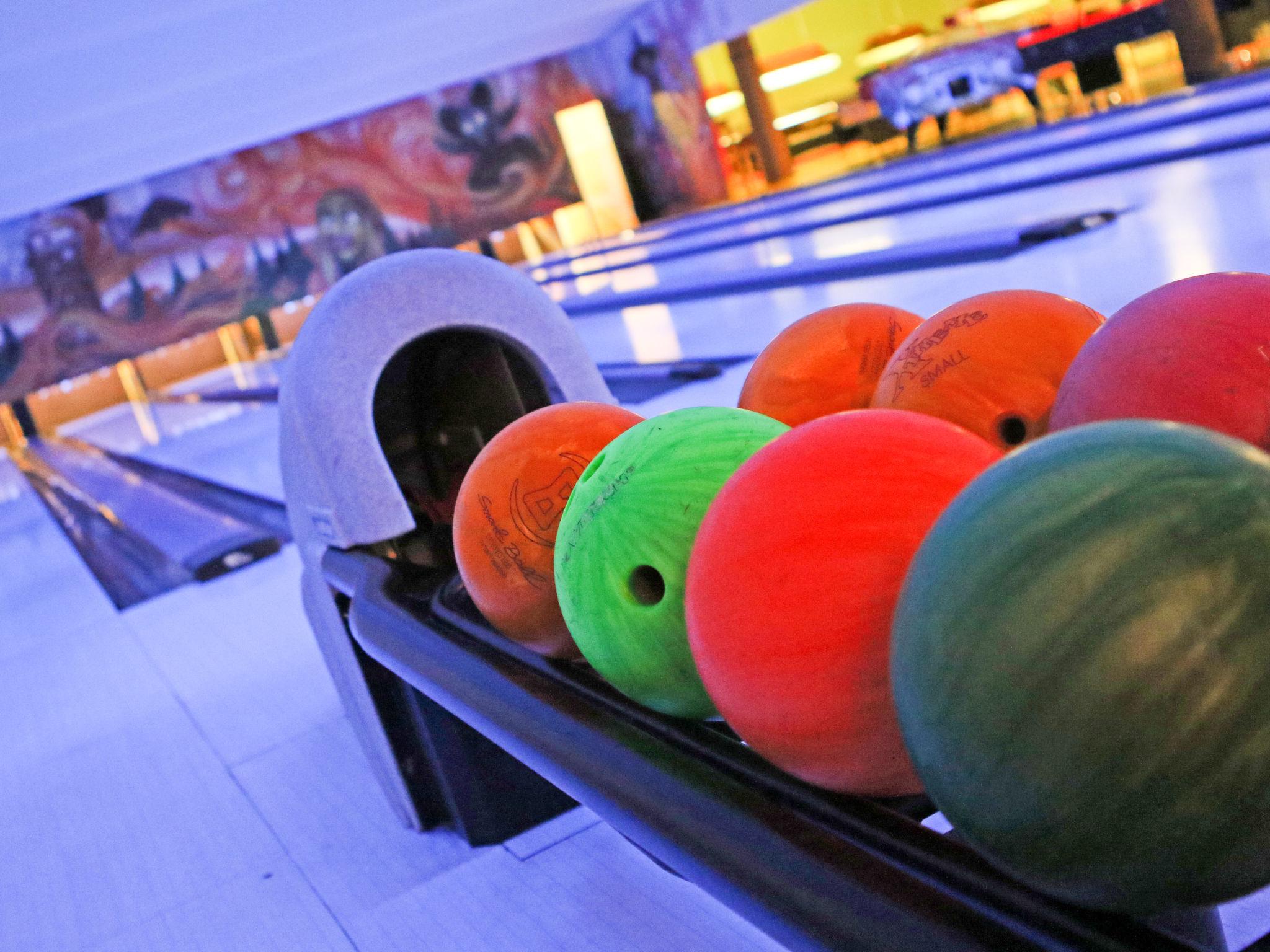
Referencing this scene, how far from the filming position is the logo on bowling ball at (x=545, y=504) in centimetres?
107

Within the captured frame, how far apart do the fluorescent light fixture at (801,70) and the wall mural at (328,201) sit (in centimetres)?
176

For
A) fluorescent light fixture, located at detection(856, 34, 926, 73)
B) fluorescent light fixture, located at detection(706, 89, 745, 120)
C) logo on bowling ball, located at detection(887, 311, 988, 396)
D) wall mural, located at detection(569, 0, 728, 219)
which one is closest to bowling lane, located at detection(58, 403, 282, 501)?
logo on bowling ball, located at detection(887, 311, 988, 396)

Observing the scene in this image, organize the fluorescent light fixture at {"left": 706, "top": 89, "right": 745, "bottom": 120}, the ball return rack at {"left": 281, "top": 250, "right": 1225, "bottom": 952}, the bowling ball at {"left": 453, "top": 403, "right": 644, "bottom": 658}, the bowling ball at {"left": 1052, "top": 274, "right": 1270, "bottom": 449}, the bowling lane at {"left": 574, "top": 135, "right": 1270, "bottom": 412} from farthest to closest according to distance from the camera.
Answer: the fluorescent light fixture at {"left": 706, "top": 89, "right": 745, "bottom": 120}, the bowling lane at {"left": 574, "top": 135, "right": 1270, "bottom": 412}, the bowling ball at {"left": 453, "top": 403, "right": 644, "bottom": 658}, the bowling ball at {"left": 1052, "top": 274, "right": 1270, "bottom": 449}, the ball return rack at {"left": 281, "top": 250, "right": 1225, "bottom": 952}

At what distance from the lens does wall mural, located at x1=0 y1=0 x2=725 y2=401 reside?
11.6m

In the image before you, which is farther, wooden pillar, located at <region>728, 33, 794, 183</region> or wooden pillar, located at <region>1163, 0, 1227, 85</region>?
wooden pillar, located at <region>728, 33, 794, 183</region>

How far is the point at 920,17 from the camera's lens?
13594 millimetres

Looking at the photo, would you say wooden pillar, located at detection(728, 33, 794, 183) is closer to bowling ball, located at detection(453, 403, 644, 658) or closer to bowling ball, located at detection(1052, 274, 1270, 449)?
bowling ball, located at detection(453, 403, 644, 658)

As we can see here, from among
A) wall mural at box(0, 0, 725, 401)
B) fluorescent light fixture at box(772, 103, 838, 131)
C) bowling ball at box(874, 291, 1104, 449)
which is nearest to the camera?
bowling ball at box(874, 291, 1104, 449)

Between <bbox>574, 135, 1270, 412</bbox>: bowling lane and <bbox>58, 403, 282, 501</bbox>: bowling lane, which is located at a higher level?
<bbox>58, 403, 282, 501</bbox>: bowling lane

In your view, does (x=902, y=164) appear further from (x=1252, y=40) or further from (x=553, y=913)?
(x=553, y=913)

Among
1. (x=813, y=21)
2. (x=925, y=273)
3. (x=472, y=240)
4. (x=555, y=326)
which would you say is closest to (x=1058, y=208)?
(x=925, y=273)

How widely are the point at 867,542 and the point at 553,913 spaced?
71 centimetres

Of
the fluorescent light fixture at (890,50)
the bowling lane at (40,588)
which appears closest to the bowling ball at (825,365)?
the bowling lane at (40,588)

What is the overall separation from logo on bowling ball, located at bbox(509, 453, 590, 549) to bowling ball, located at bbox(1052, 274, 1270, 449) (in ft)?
1.43
